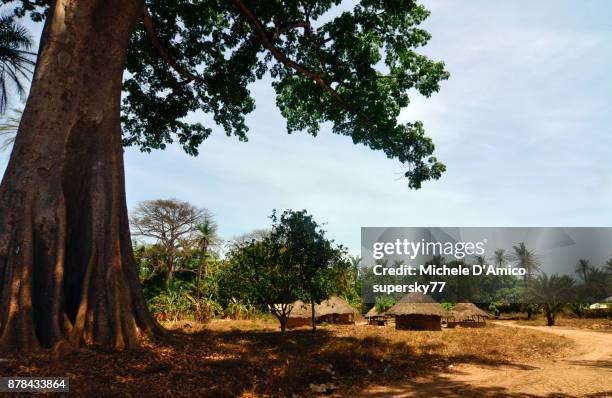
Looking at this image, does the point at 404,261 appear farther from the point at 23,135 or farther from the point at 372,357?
the point at 23,135

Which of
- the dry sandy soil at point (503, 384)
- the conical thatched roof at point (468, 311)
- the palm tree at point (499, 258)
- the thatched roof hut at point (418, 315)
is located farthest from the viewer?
the palm tree at point (499, 258)

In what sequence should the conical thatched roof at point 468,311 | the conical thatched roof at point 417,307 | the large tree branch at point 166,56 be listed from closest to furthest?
the large tree branch at point 166,56 < the conical thatched roof at point 417,307 < the conical thatched roof at point 468,311

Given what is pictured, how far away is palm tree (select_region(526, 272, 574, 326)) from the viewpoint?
45094 millimetres

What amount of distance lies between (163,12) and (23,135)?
25.3 feet

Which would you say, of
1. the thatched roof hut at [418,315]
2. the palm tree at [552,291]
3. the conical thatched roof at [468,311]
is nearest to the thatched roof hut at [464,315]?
the conical thatched roof at [468,311]

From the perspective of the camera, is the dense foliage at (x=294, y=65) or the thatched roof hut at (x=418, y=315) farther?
the thatched roof hut at (x=418, y=315)

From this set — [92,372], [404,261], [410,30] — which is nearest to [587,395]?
[92,372]

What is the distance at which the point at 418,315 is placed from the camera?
32875 millimetres

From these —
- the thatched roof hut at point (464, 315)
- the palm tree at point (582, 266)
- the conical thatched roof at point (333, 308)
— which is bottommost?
the thatched roof hut at point (464, 315)

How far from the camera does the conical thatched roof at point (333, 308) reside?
36.9 m

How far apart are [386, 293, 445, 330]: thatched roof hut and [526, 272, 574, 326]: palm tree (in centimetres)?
1760

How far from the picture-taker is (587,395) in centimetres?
893

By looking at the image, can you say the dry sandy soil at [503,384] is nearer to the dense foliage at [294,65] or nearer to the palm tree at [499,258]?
the dense foliage at [294,65]

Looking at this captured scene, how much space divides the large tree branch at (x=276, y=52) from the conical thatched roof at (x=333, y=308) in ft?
80.4
